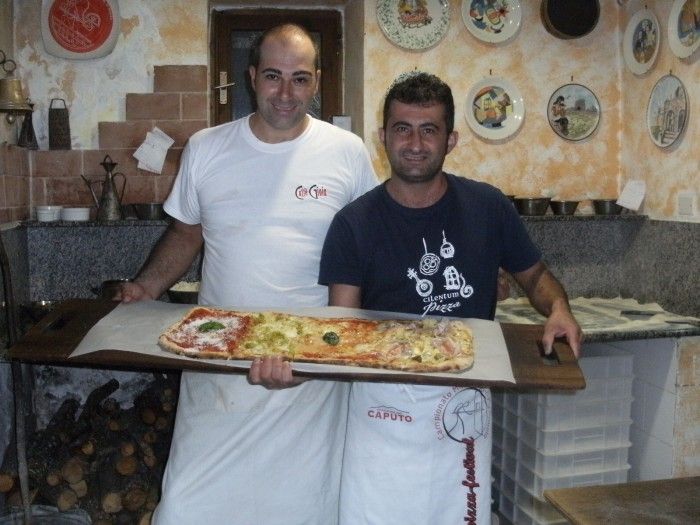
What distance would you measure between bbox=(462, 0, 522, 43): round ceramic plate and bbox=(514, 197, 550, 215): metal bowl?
86 centimetres

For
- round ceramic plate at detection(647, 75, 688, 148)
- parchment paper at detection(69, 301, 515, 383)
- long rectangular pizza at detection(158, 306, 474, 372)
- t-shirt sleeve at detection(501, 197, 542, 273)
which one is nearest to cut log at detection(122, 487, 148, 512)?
parchment paper at detection(69, 301, 515, 383)

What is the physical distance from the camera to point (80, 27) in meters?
3.43

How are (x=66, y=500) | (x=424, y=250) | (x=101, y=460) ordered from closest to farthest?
1. (x=424, y=250)
2. (x=66, y=500)
3. (x=101, y=460)

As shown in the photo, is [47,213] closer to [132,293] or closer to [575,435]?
[132,293]

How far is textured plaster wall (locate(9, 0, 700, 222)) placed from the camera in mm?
3451

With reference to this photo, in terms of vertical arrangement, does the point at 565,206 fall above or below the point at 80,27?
below

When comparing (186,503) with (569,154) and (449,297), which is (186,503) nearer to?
(449,297)

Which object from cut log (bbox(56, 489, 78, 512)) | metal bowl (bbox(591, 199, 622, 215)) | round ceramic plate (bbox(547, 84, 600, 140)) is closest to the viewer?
cut log (bbox(56, 489, 78, 512))

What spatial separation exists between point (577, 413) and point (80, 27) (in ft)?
9.74

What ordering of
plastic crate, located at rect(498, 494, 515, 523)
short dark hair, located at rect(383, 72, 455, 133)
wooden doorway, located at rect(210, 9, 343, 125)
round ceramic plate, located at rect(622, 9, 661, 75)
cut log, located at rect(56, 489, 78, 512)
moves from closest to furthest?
short dark hair, located at rect(383, 72, 455, 133) → cut log, located at rect(56, 489, 78, 512) → plastic crate, located at rect(498, 494, 515, 523) → round ceramic plate, located at rect(622, 9, 661, 75) → wooden doorway, located at rect(210, 9, 343, 125)

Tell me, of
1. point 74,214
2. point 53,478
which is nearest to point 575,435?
point 53,478

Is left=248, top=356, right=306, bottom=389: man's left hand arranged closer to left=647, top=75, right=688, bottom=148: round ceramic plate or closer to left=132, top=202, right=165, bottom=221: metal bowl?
left=132, top=202, right=165, bottom=221: metal bowl

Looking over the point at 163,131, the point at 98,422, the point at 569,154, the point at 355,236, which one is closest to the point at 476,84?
the point at 569,154

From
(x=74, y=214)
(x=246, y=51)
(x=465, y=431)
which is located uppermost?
(x=246, y=51)
